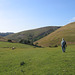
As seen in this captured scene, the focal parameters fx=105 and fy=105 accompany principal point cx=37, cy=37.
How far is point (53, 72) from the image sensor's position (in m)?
11.2

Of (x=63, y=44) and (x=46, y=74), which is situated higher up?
(x=63, y=44)

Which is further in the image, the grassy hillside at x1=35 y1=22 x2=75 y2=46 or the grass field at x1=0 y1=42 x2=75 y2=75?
the grassy hillside at x1=35 y1=22 x2=75 y2=46

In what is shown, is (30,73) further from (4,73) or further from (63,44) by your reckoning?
(63,44)

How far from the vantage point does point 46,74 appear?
10.9 m

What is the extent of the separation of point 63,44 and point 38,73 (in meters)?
12.9

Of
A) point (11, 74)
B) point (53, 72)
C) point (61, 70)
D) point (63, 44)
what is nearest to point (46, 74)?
point (53, 72)

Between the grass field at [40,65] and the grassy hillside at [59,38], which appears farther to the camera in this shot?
the grassy hillside at [59,38]

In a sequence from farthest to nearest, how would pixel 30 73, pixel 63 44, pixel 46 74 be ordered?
pixel 63 44 → pixel 30 73 → pixel 46 74

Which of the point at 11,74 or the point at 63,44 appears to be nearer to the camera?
the point at 11,74

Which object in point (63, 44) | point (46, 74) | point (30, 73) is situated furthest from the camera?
point (63, 44)

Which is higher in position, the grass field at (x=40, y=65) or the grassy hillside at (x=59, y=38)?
the grassy hillside at (x=59, y=38)

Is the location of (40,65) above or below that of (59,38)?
below

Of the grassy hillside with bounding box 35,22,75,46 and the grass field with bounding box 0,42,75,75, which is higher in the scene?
the grassy hillside with bounding box 35,22,75,46

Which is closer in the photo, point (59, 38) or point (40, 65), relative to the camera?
point (40, 65)
